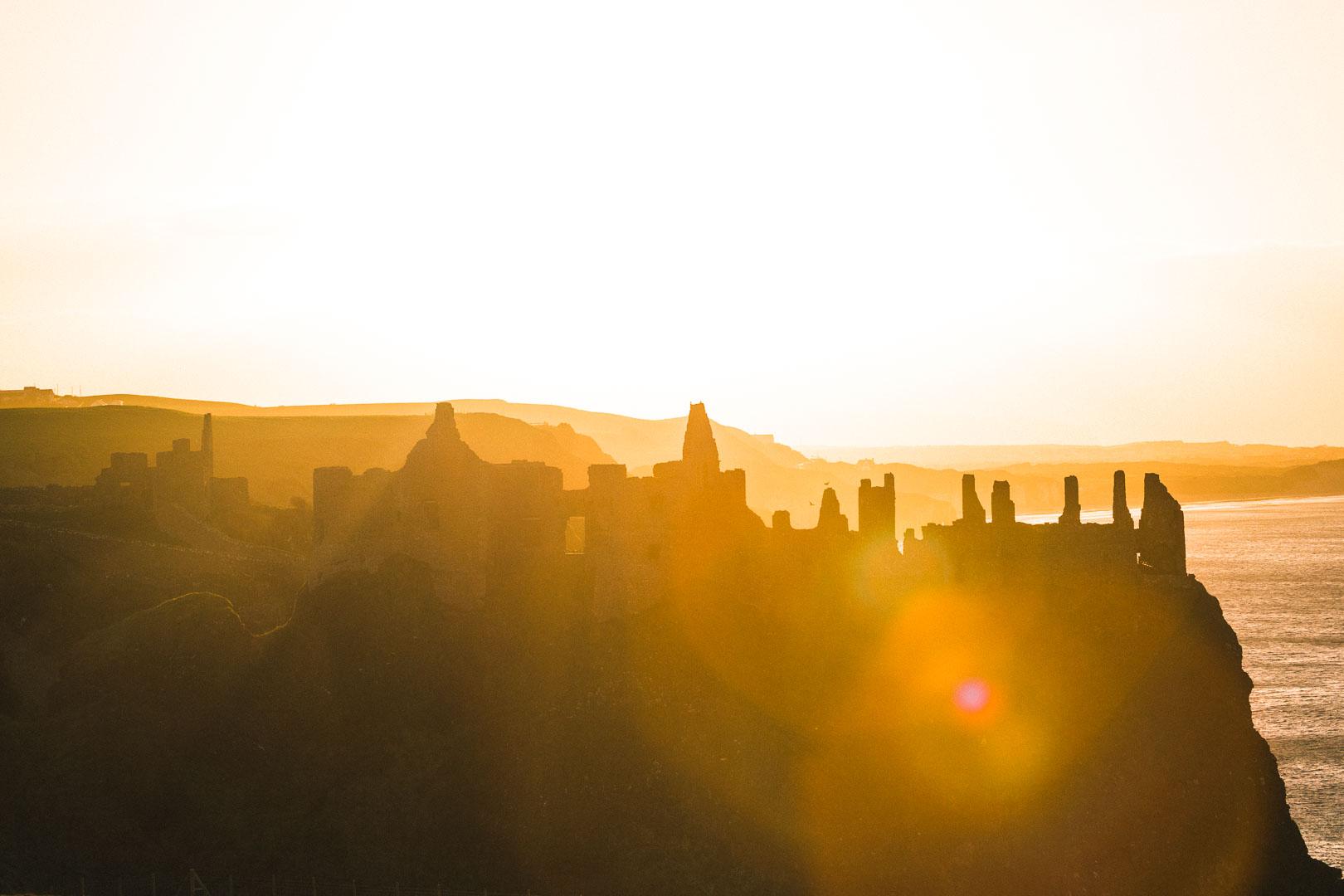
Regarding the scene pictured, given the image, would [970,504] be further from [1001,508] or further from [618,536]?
[618,536]

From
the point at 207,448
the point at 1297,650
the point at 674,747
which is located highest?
the point at 207,448

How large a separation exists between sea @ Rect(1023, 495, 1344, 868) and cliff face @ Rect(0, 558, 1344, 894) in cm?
1649

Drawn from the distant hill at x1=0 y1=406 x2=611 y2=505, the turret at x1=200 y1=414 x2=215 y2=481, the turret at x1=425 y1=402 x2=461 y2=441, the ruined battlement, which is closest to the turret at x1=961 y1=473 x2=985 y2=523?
the turret at x1=425 y1=402 x2=461 y2=441

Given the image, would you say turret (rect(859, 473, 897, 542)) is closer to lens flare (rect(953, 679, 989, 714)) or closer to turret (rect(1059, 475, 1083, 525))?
turret (rect(1059, 475, 1083, 525))

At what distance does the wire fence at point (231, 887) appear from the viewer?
3466cm

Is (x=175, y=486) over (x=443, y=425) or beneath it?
beneath

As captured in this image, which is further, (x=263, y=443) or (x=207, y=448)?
(x=263, y=443)

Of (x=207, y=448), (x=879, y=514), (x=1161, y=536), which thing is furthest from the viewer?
(x=207, y=448)

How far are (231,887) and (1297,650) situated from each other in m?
81.4

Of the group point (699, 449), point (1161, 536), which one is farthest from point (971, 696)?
point (699, 449)

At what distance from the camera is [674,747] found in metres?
38.9

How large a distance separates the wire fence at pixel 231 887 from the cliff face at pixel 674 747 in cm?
42

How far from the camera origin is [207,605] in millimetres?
41812

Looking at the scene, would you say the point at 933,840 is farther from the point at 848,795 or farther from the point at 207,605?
the point at 207,605
